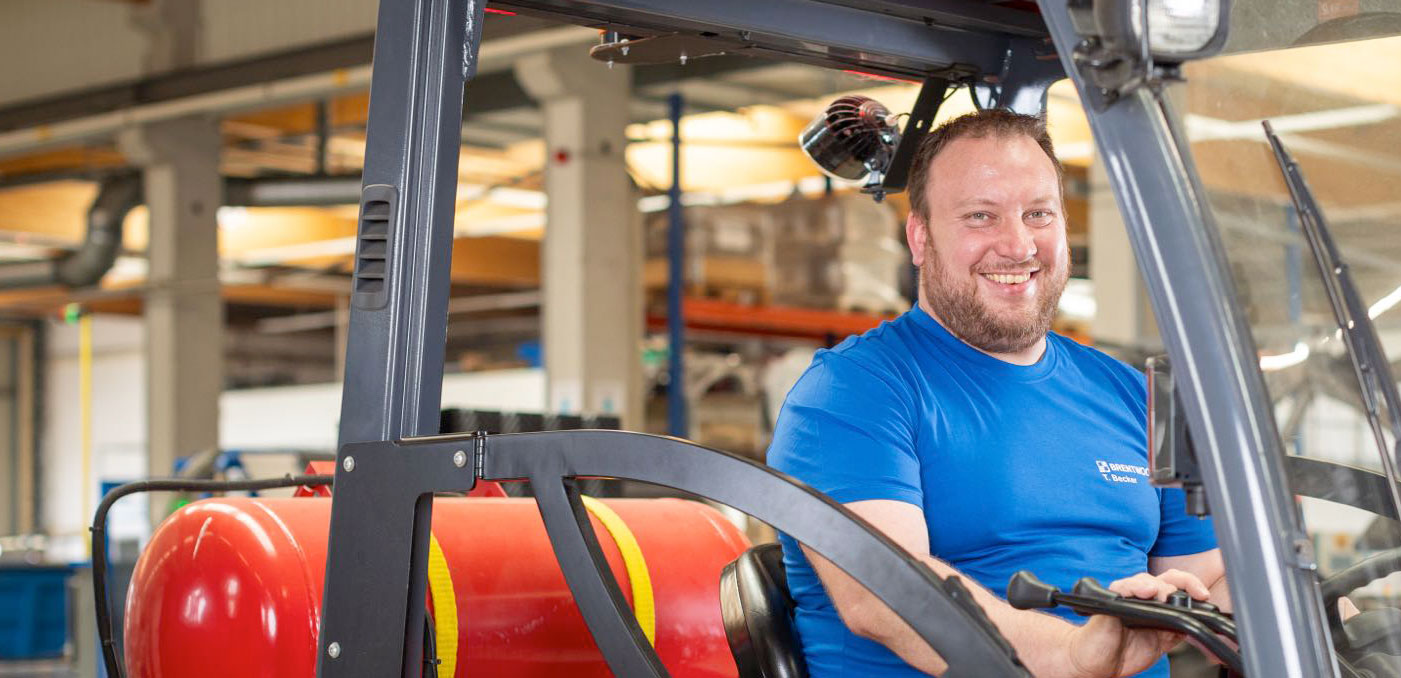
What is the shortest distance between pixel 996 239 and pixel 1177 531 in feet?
1.95

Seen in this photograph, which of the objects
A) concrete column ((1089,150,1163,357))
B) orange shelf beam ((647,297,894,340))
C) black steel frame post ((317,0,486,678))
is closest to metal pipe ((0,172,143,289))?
orange shelf beam ((647,297,894,340))

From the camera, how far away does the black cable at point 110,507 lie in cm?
276

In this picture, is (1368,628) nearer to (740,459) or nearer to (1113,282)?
(740,459)

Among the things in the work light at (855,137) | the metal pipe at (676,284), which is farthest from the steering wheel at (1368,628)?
the metal pipe at (676,284)

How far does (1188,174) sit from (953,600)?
19.5 inches

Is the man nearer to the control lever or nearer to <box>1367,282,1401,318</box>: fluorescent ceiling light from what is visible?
the control lever

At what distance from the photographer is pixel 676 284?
Answer: 9.36 metres

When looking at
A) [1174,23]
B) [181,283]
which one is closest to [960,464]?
[1174,23]

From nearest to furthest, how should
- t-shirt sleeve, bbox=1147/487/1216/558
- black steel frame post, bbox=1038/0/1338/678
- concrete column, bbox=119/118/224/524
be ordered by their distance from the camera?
black steel frame post, bbox=1038/0/1338/678 < t-shirt sleeve, bbox=1147/487/1216/558 < concrete column, bbox=119/118/224/524

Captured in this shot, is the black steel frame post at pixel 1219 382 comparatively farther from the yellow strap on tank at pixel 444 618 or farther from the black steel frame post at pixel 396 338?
the yellow strap on tank at pixel 444 618

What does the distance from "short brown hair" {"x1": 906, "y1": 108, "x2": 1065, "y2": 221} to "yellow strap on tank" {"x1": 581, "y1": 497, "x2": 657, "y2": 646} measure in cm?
72

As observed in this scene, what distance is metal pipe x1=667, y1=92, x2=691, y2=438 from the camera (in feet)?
30.1

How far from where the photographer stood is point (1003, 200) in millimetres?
2428

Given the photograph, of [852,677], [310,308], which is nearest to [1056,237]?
[852,677]
